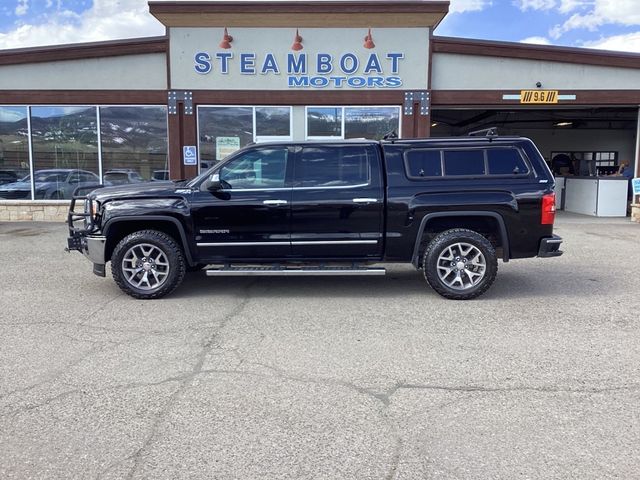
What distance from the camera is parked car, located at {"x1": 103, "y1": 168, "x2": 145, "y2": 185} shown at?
48.5 ft

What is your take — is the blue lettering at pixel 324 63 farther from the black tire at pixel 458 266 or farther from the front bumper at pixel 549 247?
the front bumper at pixel 549 247

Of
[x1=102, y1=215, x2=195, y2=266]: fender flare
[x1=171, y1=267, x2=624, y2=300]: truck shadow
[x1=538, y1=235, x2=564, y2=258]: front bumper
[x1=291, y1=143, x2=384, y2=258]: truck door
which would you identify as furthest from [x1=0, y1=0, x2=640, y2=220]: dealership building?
[x1=538, y1=235, x2=564, y2=258]: front bumper

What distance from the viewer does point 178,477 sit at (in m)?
2.92

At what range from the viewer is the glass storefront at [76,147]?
14.5 m

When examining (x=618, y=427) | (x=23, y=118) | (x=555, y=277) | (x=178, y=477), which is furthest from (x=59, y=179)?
(x=618, y=427)

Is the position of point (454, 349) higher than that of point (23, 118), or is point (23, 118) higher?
point (23, 118)

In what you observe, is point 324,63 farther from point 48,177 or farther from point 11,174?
point 11,174

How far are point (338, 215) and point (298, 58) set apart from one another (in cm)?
868

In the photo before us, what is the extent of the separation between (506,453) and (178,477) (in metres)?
1.91

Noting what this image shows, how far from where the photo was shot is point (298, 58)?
14094 millimetres

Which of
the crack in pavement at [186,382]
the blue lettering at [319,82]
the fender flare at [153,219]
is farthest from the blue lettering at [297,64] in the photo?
the crack in pavement at [186,382]

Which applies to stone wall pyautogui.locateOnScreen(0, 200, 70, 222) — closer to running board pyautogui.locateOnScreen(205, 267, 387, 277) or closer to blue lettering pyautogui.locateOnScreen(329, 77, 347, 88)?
blue lettering pyautogui.locateOnScreen(329, 77, 347, 88)

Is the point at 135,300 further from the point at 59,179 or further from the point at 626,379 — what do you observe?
the point at 59,179

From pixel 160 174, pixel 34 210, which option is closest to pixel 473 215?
pixel 160 174
